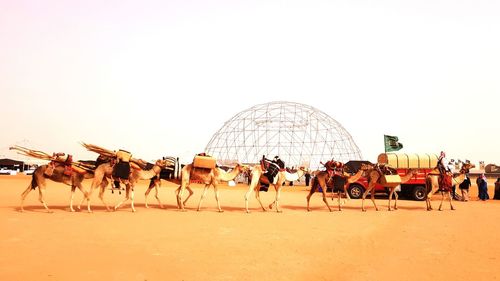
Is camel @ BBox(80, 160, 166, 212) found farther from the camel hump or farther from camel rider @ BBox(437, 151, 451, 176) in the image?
camel rider @ BBox(437, 151, 451, 176)

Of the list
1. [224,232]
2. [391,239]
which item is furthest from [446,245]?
[224,232]

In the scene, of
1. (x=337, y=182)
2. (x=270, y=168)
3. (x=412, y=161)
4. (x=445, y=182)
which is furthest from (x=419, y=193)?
(x=270, y=168)

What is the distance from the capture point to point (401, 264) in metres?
7.98

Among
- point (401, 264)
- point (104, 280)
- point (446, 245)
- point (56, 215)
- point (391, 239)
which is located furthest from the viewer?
point (56, 215)

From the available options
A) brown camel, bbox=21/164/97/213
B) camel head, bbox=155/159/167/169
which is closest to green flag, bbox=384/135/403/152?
camel head, bbox=155/159/167/169

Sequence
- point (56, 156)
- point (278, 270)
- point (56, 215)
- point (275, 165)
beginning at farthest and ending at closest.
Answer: point (275, 165), point (56, 156), point (56, 215), point (278, 270)

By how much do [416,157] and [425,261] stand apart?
16.9 metres

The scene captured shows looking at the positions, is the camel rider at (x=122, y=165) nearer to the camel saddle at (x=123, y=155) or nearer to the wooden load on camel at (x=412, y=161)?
the camel saddle at (x=123, y=155)

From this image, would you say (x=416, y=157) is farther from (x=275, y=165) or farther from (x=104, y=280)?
(x=104, y=280)

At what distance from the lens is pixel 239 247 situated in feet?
30.7

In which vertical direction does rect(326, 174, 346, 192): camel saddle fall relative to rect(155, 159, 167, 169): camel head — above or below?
below

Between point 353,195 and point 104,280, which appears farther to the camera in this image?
point 353,195

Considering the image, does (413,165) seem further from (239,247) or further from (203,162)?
(239,247)

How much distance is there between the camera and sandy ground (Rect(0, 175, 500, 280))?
284 inches
